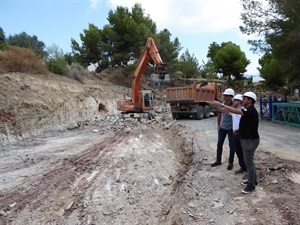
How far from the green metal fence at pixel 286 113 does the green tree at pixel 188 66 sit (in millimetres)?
25412

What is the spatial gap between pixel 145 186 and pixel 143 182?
22 cm

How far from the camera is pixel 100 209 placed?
602 cm

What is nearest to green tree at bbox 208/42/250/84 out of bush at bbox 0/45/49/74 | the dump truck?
the dump truck

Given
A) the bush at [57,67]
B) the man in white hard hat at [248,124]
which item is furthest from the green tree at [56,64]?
the man in white hard hat at [248,124]

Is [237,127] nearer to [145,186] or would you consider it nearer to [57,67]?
[145,186]

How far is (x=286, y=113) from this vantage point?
1608 cm

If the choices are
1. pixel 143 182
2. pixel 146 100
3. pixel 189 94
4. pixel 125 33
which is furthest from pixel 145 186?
pixel 125 33

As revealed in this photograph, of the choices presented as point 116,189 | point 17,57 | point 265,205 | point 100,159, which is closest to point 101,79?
point 17,57

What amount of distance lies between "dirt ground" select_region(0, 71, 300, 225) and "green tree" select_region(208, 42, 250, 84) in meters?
38.0

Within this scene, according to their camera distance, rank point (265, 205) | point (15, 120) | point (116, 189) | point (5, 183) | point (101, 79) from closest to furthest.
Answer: point (265, 205) → point (116, 189) → point (5, 183) → point (15, 120) → point (101, 79)

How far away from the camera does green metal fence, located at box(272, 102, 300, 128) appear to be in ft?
49.0

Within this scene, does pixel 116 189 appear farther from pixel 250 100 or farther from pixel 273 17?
pixel 273 17

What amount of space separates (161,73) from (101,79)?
17.5m

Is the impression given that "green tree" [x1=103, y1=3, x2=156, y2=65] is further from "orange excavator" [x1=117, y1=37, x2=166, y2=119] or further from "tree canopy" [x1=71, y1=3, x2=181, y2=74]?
"orange excavator" [x1=117, y1=37, x2=166, y2=119]
